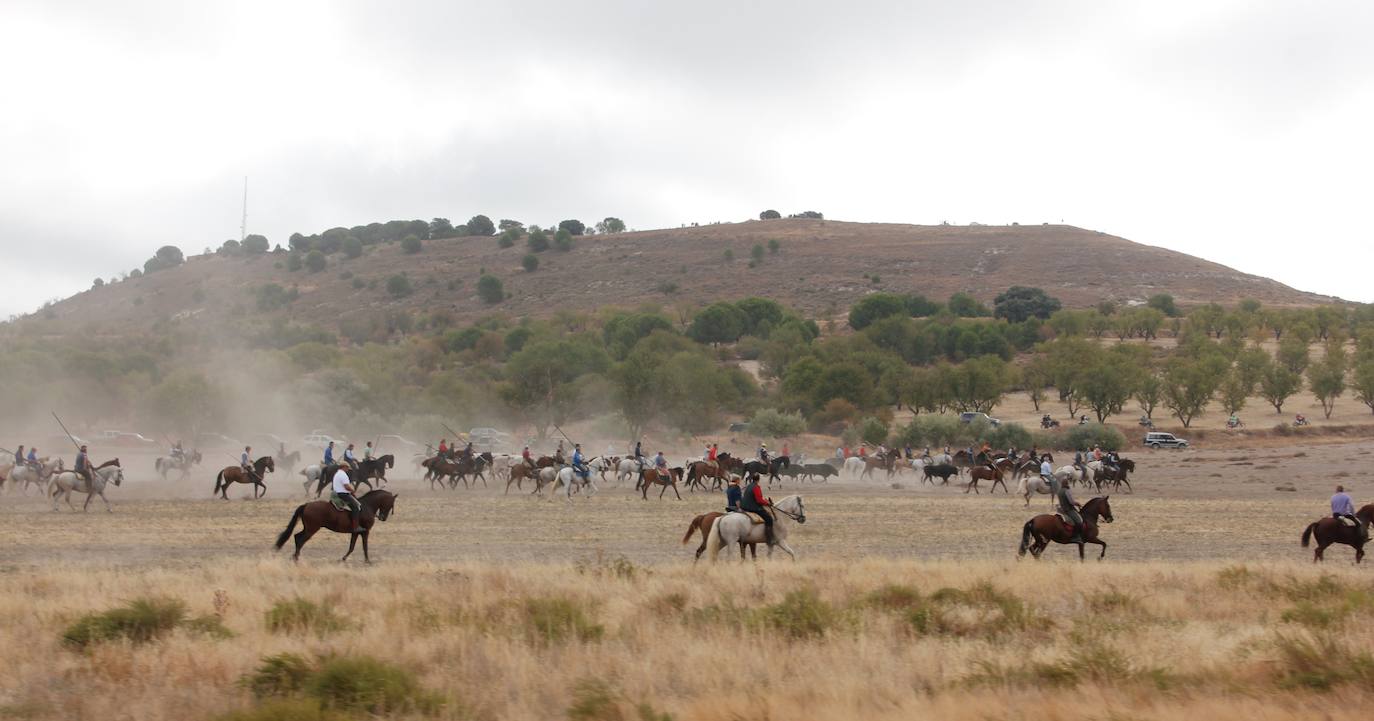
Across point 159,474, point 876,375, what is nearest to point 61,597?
point 159,474

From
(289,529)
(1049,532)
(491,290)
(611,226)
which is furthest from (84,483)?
(611,226)

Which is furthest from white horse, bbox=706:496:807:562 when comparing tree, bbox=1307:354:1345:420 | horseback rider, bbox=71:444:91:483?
tree, bbox=1307:354:1345:420

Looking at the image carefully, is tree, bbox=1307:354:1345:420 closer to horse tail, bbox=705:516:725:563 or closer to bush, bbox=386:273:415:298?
horse tail, bbox=705:516:725:563

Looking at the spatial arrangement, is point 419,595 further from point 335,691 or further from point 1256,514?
point 1256,514

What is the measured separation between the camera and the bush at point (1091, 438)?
61.4m

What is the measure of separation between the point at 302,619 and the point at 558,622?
2792mm

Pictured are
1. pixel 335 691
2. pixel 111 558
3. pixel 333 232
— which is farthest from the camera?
pixel 333 232

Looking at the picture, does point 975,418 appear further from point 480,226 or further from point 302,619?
point 480,226

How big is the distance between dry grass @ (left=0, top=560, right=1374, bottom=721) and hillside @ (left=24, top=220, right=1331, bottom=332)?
11599 cm

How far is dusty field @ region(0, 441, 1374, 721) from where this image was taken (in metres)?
9.18

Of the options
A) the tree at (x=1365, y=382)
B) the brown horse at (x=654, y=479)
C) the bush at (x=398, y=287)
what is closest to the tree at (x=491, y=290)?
the bush at (x=398, y=287)

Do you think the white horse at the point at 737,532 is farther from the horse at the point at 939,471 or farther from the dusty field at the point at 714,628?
the horse at the point at 939,471

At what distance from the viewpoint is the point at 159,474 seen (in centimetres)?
4553

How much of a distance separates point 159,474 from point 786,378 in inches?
1832
